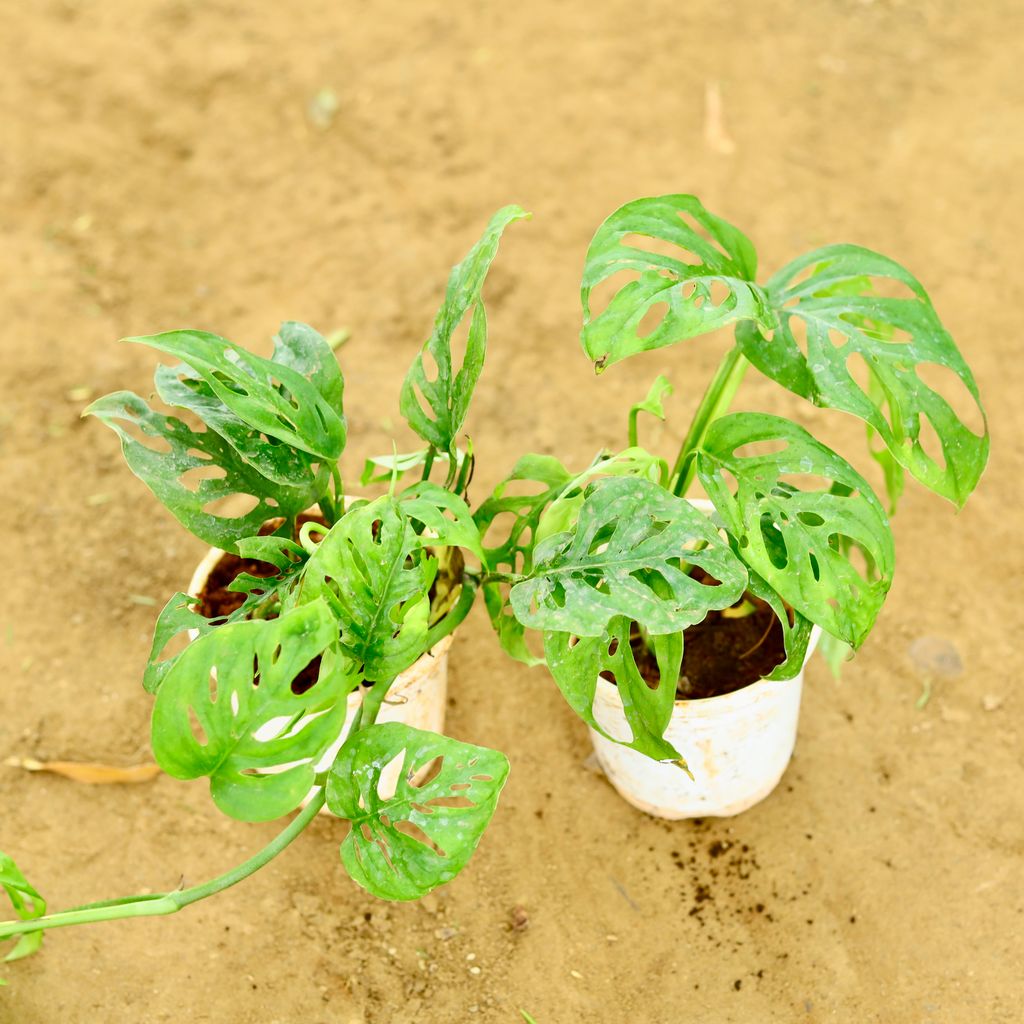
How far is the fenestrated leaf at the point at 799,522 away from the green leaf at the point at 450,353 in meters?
0.36

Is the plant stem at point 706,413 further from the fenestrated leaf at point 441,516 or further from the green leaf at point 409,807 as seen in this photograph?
the green leaf at point 409,807

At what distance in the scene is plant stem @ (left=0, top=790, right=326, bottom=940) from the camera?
158 cm

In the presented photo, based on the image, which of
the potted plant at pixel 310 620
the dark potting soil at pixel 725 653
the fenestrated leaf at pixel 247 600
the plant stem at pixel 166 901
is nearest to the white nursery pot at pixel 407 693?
the potted plant at pixel 310 620

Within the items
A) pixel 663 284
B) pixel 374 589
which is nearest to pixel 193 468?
pixel 374 589

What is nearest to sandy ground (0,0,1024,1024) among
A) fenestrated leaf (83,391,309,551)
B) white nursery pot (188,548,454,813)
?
white nursery pot (188,548,454,813)

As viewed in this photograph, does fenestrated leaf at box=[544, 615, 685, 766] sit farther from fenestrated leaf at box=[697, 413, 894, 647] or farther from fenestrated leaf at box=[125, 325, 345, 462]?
fenestrated leaf at box=[125, 325, 345, 462]

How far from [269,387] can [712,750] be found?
0.92 m

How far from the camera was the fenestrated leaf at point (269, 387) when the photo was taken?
1.61m

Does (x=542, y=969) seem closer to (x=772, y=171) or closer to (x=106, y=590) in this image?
(x=106, y=590)

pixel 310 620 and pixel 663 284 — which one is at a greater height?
pixel 663 284

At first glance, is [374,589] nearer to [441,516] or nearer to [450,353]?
[441,516]

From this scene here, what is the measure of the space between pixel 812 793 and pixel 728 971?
38 centimetres

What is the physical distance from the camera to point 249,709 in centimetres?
145

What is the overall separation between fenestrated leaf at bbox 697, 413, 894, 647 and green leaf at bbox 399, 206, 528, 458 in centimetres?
36
